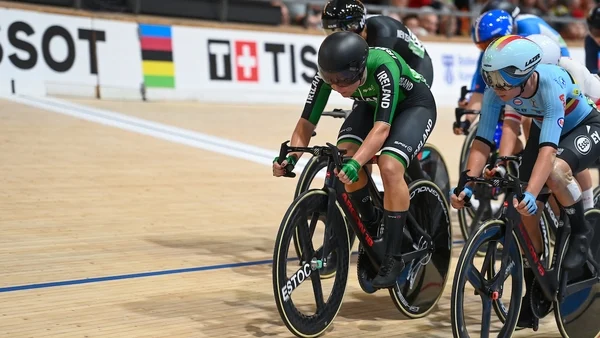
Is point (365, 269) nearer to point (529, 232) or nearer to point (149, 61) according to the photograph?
Result: point (529, 232)

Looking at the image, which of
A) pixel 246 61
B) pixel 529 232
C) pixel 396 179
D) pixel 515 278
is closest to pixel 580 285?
pixel 529 232

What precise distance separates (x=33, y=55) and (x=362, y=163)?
256 inches

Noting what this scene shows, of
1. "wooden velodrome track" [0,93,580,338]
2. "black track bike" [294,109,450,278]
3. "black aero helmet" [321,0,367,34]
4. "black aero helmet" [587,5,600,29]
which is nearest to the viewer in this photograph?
"wooden velodrome track" [0,93,580,338]

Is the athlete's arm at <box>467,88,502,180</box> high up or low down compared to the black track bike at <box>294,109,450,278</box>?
up

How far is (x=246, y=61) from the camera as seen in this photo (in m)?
11.1

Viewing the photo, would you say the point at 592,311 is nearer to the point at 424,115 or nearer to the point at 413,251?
the point at 413,251

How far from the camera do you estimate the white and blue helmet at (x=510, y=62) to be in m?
3.70

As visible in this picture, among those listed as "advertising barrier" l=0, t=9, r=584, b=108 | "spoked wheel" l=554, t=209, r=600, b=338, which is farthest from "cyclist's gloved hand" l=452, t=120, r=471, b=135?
"advertising barrier" l=0, t=9, r=584, b=108

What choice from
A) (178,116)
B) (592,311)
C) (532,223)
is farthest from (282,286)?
(178,116)

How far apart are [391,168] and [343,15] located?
118 cm

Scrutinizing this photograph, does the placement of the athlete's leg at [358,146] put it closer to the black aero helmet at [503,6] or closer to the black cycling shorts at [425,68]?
the black cycling shorts at [425,68]

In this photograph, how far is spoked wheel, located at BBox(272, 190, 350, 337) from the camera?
3.77 m

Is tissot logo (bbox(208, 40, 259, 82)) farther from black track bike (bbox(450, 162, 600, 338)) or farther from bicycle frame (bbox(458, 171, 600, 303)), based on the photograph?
bicycle frame (bbox(458, 171, 600, 303))

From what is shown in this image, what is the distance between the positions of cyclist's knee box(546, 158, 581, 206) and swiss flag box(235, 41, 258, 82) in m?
7.30
